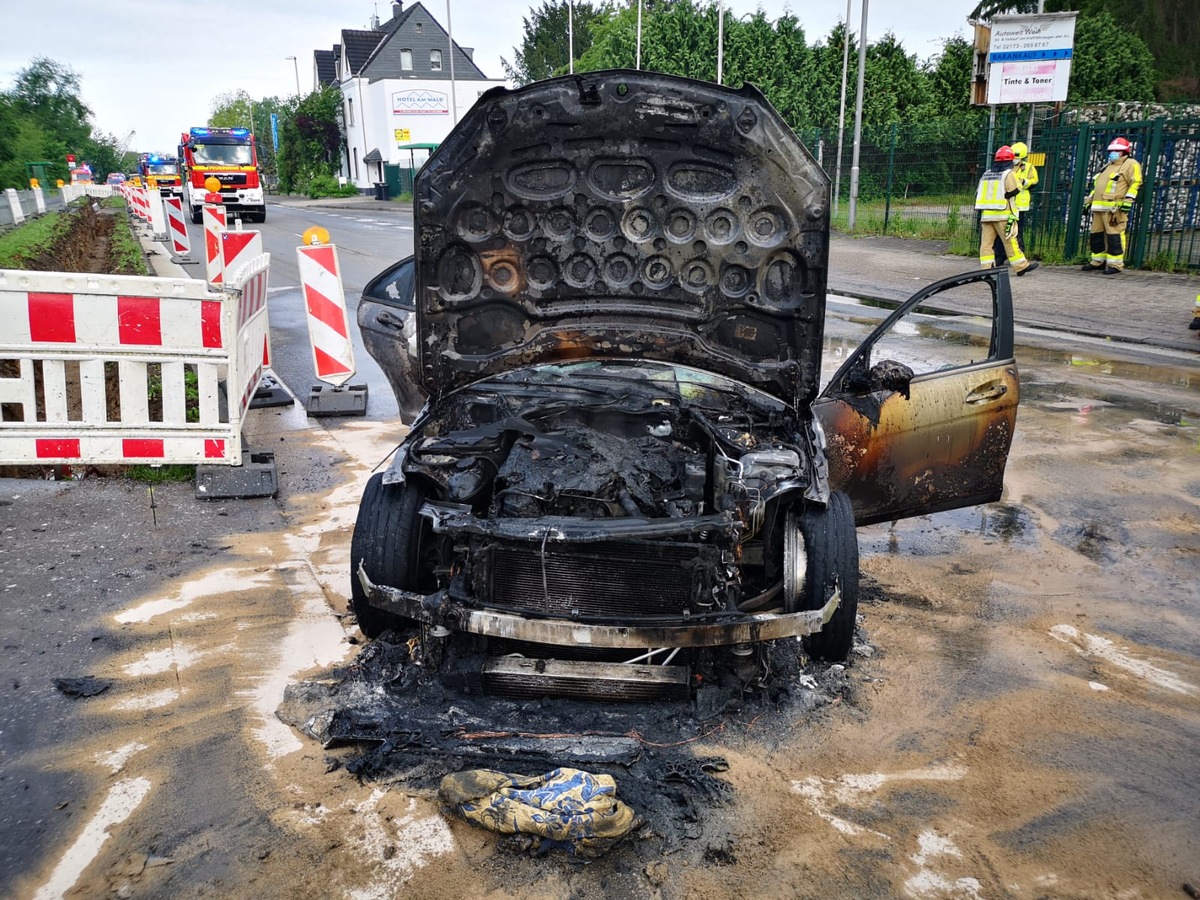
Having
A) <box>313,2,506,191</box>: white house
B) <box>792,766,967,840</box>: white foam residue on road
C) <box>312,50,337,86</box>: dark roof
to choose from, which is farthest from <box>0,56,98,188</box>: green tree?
<box>312,50,337,86</box>: dark roof

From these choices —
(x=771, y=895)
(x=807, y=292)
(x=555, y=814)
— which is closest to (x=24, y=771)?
(x=555, y=814)

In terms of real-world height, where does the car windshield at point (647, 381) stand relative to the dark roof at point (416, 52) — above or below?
below

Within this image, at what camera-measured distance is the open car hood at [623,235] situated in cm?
441

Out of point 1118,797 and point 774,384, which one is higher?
point 774,384

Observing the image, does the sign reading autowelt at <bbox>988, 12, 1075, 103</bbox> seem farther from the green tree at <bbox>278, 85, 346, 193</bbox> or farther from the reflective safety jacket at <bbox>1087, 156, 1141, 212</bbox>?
the green tree at <bbox>278, 85, 346, 193</bbox>

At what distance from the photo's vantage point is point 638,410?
168 inches

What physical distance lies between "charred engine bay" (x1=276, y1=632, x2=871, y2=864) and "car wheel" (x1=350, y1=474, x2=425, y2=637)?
27 cm

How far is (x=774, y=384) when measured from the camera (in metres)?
4.58

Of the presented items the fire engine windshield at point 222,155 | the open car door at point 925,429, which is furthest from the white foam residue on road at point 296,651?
the fire engine windshield at point 222,155

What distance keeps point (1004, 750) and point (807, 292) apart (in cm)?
215

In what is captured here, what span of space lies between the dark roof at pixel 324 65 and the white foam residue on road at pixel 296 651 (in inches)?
3453

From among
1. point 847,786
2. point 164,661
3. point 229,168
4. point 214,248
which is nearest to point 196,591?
point 164,661

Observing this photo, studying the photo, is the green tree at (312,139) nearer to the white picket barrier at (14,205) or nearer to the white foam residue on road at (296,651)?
the white picket barrier at (14,205)

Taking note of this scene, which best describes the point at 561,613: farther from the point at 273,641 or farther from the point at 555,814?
the point at 273,641
